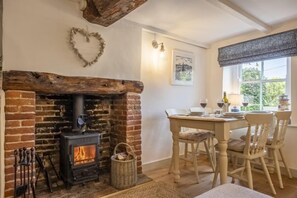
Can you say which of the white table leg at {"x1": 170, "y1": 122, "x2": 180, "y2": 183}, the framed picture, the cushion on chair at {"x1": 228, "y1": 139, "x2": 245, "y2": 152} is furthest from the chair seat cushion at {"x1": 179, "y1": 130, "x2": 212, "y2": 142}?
the framed picture

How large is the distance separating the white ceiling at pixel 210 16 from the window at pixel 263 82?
0.62m

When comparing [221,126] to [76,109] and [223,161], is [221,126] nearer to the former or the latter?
[223,161]

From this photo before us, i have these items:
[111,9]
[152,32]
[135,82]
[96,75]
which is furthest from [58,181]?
[152,32]

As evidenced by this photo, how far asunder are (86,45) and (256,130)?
7.23 feet

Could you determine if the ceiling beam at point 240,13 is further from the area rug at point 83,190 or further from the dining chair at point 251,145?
the area rug at point 83,190

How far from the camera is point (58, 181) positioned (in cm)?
255

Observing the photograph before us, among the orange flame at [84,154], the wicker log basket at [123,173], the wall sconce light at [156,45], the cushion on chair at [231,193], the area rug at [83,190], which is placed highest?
the wall sconce light at [156,45]

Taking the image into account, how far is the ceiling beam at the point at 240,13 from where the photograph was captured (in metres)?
2.37

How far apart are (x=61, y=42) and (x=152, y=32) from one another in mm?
1473

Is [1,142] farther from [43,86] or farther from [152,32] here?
[152,32]

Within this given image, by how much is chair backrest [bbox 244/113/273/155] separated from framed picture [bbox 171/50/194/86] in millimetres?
1623

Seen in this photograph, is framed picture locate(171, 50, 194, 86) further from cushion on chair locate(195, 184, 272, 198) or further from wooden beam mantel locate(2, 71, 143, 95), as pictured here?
cushion on chair locate(195, 184, 272, 198)

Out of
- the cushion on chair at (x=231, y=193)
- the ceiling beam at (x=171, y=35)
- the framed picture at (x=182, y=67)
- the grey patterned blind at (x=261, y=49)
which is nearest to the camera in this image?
the cushion on chair at (x=231, y=193)

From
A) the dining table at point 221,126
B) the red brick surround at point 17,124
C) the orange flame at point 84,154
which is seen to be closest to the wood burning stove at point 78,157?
the orange flame at point 84,154
